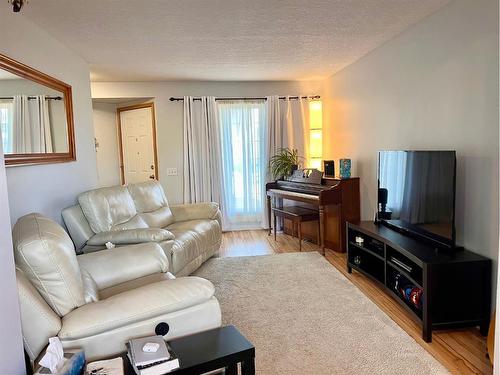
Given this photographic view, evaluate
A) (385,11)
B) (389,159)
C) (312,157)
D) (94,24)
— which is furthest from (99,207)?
(312,157)

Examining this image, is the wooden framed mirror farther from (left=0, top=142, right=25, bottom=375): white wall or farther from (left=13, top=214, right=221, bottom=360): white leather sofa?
Result: (left=0, top=142, right=25, bottom=375): white wall

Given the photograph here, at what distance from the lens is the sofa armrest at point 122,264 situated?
89.8 inches

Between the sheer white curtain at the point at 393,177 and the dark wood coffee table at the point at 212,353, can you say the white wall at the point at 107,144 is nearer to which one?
the sheer white curtain at the point at 393,177

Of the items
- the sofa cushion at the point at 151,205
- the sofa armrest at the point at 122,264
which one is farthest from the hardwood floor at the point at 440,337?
the sofa armrest at the point at 122,264

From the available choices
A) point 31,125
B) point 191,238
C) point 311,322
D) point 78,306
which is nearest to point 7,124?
point 31,125

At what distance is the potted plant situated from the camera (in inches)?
214

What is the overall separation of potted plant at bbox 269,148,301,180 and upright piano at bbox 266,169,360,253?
500mm

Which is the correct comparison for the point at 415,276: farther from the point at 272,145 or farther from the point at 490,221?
the point at 272,145

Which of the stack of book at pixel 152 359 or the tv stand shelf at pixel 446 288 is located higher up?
the stack of book at pixel 152 359

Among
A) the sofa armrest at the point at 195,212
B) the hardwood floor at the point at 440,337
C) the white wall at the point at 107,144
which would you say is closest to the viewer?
the hardwood floor at the point at 440,337

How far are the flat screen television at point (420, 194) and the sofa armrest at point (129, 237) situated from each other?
2002 mm

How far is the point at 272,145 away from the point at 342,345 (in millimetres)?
3800

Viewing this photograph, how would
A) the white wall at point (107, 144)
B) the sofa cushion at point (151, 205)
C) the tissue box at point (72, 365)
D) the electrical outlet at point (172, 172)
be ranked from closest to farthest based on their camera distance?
the tissue box at point (72, 365), the sofa cushion at point (151, 205), the electrical outlet at point (172, 172), the white wall at point (107, 144)

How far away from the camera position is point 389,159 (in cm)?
332
